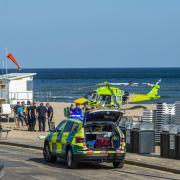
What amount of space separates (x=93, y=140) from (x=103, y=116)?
862 mm

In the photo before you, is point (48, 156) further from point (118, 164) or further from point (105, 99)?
point (105, 99)

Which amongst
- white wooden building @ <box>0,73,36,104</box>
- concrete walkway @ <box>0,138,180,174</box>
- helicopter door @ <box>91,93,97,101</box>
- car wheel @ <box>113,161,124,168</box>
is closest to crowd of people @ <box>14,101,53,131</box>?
white wooden building @ <box>0,73,36,104</box>

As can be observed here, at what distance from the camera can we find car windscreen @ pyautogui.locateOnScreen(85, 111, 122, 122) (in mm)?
20656

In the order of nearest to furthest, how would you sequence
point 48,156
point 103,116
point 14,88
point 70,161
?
1. point 70,161
2. point 103,116
3. point 48,156
4. point 14,88

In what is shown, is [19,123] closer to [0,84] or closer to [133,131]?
[0,84]

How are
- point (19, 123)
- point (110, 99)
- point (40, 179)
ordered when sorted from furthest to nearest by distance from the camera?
point (110, 99) < point (19, 123) < point (40, 179)

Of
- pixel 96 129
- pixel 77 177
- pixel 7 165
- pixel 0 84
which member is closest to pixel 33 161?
pixel 7 165

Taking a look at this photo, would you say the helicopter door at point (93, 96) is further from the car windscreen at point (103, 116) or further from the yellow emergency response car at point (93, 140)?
the car windscreen at point (103, 116)

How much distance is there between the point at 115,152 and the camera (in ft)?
65.7

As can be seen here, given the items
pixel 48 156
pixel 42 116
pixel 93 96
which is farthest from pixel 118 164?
pixel 93 96

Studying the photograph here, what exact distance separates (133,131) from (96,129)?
4.04 metres

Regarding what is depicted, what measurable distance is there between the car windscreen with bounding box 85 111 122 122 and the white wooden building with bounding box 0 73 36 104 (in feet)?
85.4

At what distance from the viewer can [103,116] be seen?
2081 cm

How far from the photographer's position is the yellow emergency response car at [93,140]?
1989cm
